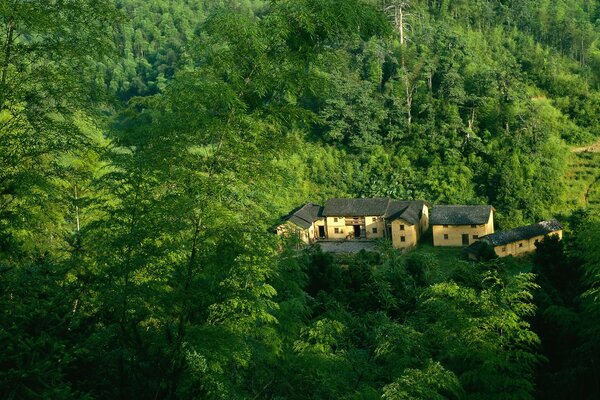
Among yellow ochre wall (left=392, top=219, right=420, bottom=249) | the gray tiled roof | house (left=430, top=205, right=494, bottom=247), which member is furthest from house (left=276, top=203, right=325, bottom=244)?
house (left=430, top=205, right=494, bottom=247)

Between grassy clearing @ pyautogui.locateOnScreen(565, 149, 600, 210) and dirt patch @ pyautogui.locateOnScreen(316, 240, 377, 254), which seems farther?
grassy clearing @ pyautogui.locateOnScreen(565, 149, 600, 210)

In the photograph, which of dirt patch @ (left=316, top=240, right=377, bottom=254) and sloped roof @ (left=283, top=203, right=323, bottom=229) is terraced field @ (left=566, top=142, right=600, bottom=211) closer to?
dirt patch @ (left=316, top=240, right=377, bottom=254)

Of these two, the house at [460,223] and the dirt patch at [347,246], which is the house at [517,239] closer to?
the house at [460,223]

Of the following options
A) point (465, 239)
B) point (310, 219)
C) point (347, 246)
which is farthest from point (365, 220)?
point (465, 239)

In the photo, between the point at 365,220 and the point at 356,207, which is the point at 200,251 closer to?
the point at 365,220

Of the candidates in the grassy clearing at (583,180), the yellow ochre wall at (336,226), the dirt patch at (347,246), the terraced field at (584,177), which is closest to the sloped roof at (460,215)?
the dirt patch at (347,246)
